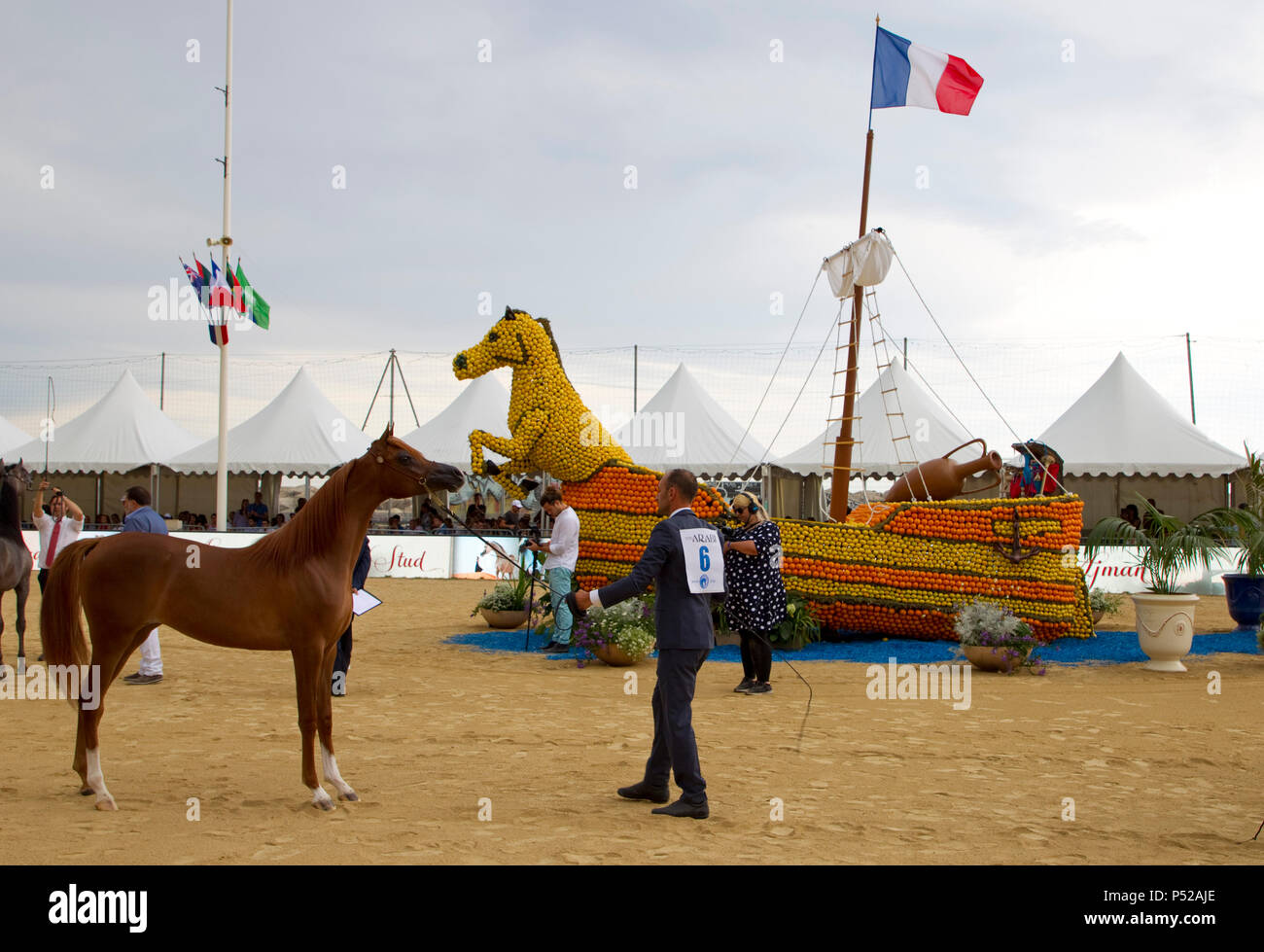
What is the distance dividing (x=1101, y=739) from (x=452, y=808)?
198 inches

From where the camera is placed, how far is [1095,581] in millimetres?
19328

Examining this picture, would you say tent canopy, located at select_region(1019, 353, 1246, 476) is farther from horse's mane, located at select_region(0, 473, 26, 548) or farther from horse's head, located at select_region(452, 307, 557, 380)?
horse's mane, located at select_region(0, 473, 26, 548)

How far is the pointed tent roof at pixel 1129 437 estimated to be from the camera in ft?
76.3

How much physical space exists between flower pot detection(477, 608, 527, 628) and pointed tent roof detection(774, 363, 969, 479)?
12115mm

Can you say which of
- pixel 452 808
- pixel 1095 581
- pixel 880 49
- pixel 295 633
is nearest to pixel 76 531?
pixel 295 633

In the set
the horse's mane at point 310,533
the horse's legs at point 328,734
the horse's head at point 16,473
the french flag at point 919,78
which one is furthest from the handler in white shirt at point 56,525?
the french flag at point 919,78

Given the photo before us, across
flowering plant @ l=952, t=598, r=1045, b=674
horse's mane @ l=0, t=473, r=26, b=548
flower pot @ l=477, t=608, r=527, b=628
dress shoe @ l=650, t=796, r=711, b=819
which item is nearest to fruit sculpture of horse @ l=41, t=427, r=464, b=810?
dress shoe @ l=650, t=796, r=711, b=819

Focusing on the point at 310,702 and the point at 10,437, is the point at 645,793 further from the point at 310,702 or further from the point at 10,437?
the point at 10,437

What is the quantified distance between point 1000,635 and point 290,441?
21.5 meters

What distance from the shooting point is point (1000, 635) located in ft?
35.9

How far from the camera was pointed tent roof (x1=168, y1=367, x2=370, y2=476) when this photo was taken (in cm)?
2688

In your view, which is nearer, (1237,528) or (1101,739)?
(1101,739)

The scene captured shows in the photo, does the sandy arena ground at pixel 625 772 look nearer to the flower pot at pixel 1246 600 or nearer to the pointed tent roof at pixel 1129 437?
the flower pot at pixel 1246 600

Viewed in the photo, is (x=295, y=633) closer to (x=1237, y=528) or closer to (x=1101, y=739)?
(x=1101, y=739)
